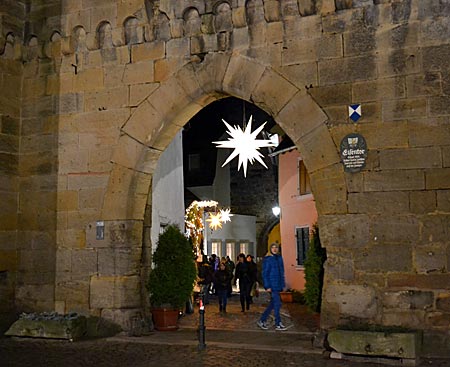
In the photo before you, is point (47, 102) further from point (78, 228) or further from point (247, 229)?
point (247, 229)

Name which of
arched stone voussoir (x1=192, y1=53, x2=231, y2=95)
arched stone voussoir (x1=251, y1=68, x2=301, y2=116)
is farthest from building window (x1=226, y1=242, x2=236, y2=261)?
arched stone voussoir (x1=251, y1=68, x2=301, y2=116)

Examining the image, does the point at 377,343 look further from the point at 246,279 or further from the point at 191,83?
the point at 246,279

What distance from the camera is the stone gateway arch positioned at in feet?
24.3

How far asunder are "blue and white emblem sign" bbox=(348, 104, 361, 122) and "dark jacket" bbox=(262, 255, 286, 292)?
3.38m

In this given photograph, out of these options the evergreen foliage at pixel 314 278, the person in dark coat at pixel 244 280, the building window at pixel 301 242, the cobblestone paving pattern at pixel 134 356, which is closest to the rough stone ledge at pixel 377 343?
the cobblestone paving pattern at pixel 134 356

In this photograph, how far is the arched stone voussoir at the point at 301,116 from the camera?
7946 millimetres

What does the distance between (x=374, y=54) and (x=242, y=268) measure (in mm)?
7357

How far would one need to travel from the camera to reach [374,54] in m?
7.72

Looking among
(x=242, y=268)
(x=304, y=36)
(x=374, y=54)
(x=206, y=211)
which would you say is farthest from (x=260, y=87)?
(x=206, y=211)

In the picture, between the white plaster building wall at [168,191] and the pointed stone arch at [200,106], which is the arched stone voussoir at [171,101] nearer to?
the pointed stone arch at [200,106]

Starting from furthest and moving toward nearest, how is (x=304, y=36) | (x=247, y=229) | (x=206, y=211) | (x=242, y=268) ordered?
(x=247, y=229) → (x=206, y=211) → (x=242, y=268) → (x=304, y=36)

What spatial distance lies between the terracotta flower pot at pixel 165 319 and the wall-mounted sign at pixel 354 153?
384 cm

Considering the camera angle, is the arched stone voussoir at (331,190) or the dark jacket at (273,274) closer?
the arched stone voussoir at (331,190)

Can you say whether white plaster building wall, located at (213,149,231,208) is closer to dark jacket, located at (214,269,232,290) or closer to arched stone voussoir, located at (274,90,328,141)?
dark jacket, located at (214,269,232,290)
